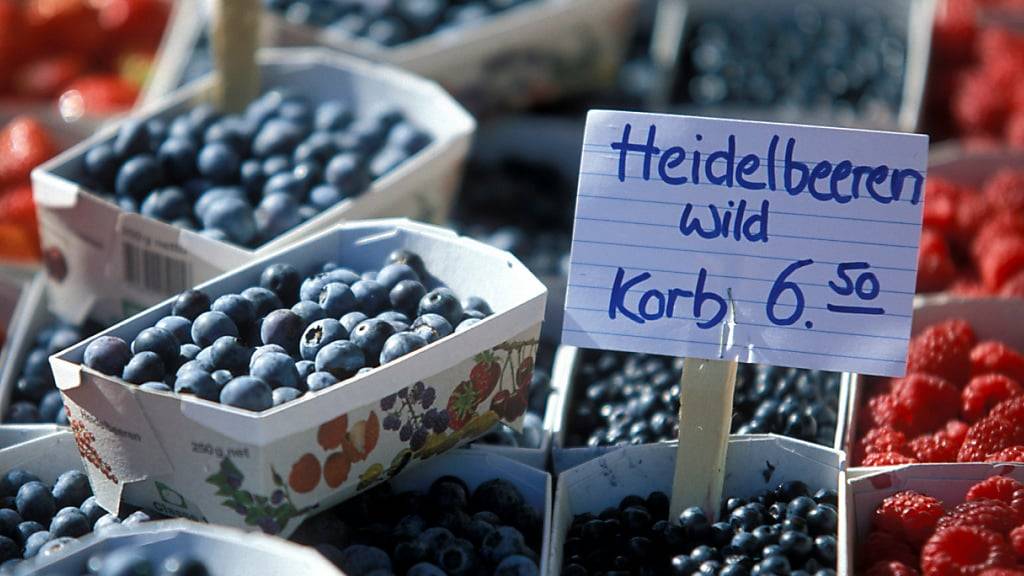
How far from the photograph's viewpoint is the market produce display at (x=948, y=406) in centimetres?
178

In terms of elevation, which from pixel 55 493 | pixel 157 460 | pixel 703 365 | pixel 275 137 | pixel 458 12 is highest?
pixel 458 12

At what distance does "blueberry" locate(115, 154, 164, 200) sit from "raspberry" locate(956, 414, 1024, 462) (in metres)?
1.47

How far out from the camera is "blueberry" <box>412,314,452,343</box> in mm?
1581

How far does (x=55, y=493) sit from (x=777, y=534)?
1001 millimetres

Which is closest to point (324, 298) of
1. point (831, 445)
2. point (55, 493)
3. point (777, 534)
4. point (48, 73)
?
point (55, 493)

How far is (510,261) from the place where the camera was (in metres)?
1.72

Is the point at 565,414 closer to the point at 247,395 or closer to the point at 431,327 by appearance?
the point at 431,327

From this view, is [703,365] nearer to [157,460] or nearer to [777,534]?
[777,534]

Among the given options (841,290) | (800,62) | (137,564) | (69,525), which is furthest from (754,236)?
(800,62)

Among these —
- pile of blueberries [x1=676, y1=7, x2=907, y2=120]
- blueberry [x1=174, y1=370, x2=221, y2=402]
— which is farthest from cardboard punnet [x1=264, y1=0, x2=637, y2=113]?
blueberry [x1=174, y1=370, x2=221, y2=402]

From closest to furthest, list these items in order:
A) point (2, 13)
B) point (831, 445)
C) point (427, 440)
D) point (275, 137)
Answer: point (427, 440) → point (831, 445) → point (275, 137) → point (2, 13)

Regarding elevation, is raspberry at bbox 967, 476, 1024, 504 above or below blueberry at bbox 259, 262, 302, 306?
below

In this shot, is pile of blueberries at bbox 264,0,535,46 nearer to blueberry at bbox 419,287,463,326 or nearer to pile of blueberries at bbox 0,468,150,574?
blueberry at bbox 419,287,463,326

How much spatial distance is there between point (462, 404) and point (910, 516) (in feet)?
2.09
